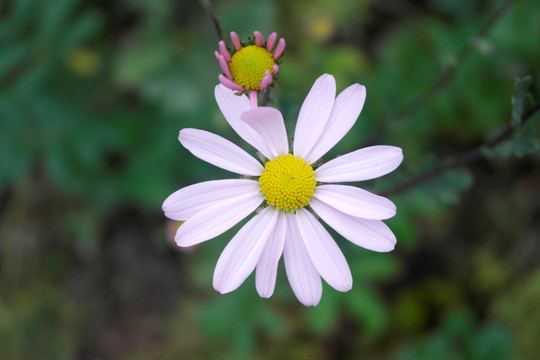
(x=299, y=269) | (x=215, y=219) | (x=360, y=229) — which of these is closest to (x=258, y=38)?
(x=215, y=219)

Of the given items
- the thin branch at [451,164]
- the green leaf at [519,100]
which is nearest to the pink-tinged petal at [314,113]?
the thin branch at [451,164]

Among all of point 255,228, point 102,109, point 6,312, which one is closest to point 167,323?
point 6,312

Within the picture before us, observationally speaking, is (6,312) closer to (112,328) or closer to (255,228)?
(112,328)

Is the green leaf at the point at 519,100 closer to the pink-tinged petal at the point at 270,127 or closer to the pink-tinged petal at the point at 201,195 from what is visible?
the pink-tinged petal at the point at 270,127

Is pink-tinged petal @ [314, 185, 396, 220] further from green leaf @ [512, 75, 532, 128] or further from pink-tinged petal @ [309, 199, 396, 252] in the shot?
green leaf @ [512, 75, 532, 128]

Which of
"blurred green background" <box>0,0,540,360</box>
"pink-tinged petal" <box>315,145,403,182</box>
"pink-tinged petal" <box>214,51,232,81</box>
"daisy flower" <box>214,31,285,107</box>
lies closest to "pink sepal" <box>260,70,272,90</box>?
"daisy flower" <box>214,31,285,107</box>

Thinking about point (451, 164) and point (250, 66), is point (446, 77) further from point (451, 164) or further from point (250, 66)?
point (250, 66)
